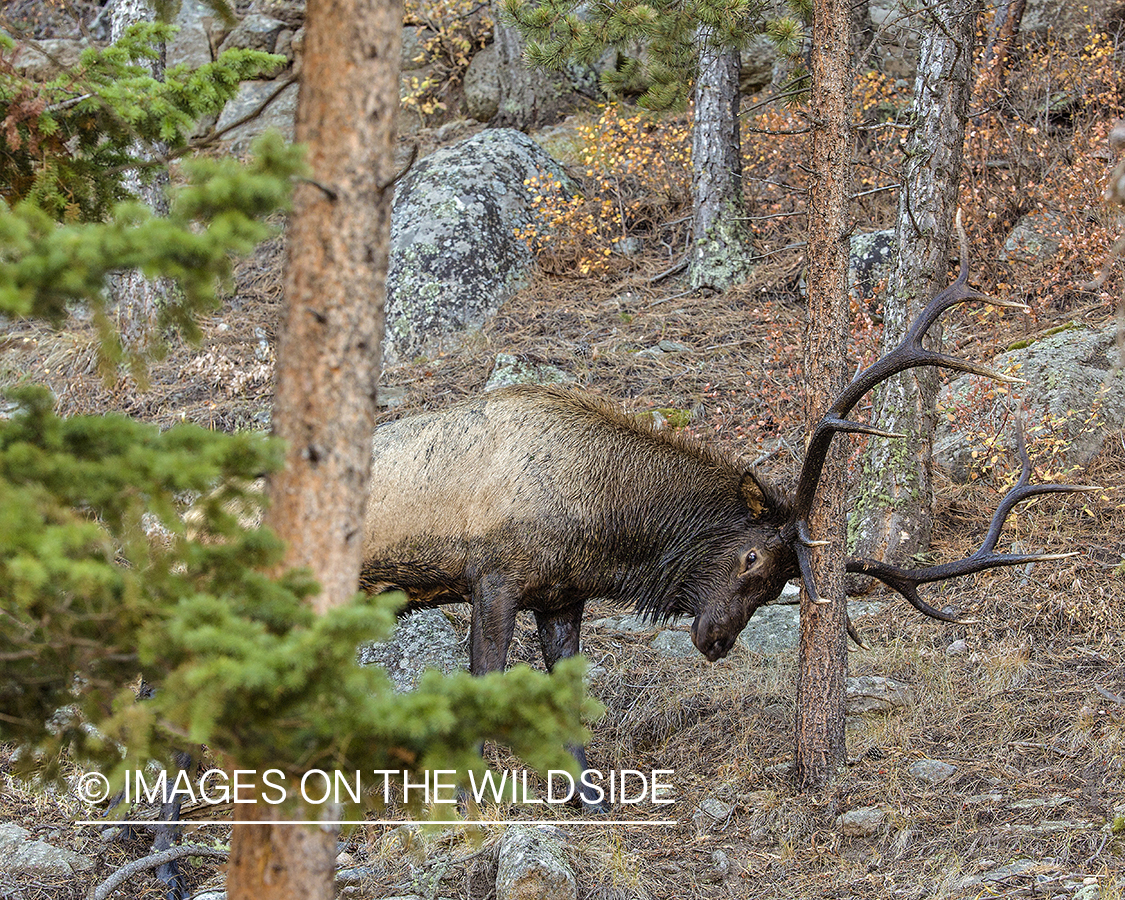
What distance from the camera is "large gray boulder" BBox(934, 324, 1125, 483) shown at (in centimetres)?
770

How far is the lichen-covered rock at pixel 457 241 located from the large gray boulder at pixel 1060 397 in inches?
182

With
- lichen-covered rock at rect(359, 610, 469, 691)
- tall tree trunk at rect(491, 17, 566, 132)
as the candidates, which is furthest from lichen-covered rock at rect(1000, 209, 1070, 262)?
tall tree trunk at rect(491, 17, 566, 132)

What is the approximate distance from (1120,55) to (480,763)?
11.0 m

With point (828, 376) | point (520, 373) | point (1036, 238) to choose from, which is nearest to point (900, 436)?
point (828, 376)

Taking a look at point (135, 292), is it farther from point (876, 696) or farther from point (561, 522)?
point (876, 696)

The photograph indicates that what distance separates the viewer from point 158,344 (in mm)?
3291

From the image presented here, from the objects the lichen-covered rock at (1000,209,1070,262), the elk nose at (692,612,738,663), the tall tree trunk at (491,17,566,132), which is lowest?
the elk nose at (692,612,738,663)

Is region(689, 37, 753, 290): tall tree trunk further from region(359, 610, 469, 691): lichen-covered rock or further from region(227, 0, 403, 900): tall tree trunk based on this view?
region(227, 0, 403, 900): tall tree trunk

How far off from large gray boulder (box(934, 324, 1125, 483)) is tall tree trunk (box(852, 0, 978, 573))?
712 mm

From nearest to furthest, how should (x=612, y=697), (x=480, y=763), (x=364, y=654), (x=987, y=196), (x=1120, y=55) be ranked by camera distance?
(x=480, y=763)
(x=612, y=697)
(x=364, y=654)
(x=987, y=196)
(x=1120, y=55)

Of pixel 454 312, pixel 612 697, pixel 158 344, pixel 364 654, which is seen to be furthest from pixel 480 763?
pixel 454 312

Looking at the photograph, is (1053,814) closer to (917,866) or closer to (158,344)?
(917,866)

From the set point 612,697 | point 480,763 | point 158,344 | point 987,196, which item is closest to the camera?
point 480,763

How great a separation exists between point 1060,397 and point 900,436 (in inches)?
150
